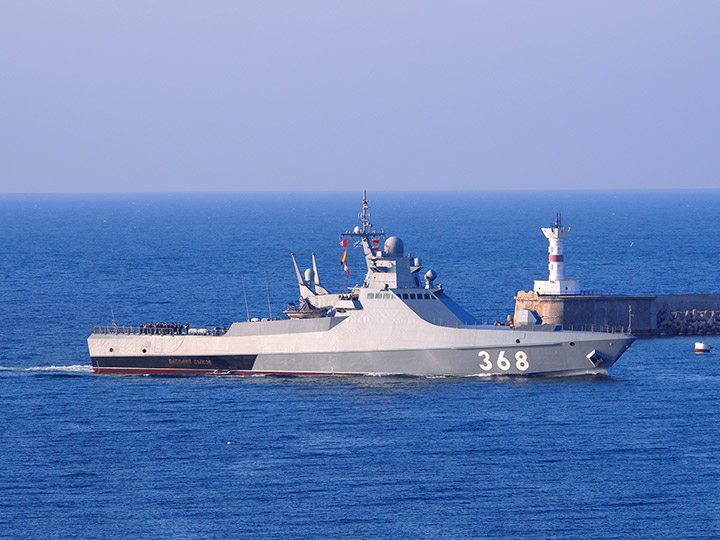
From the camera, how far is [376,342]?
194ft

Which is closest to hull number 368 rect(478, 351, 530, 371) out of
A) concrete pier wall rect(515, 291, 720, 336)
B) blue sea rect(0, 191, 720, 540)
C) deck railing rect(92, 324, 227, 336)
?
blue sea rect(0, 191, 720, 540)

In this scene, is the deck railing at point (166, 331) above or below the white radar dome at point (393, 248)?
below

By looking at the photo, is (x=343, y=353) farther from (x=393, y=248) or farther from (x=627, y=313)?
(x=627, y=313)

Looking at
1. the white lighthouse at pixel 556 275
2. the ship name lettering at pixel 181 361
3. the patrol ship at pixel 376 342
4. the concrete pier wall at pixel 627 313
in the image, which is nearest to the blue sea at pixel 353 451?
the patrol ship at pixel 376 342

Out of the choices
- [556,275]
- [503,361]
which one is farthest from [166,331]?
[556,275]

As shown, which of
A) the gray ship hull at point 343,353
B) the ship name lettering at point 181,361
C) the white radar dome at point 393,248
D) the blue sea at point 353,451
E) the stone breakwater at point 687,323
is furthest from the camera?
the stone breakwater at point 687,323

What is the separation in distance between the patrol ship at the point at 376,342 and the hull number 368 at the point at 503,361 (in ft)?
0.16

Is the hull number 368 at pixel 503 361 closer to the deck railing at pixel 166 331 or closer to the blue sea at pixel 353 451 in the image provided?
the blue sea at pixel 353 451

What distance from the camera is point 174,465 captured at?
44.1 meters

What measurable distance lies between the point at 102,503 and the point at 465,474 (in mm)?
12483

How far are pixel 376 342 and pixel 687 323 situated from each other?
24386 millimetres

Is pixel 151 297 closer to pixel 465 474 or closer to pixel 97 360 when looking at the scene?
pixel 97 360

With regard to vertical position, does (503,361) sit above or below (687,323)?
above

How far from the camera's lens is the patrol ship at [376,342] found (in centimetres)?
5809
